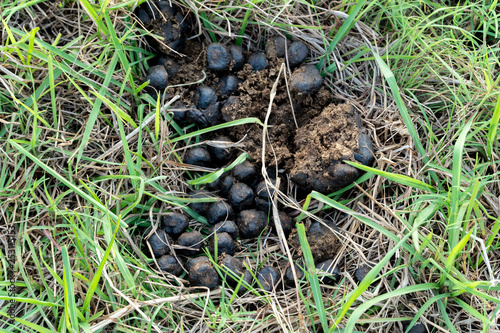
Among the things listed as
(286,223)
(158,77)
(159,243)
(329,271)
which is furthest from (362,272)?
(158,77)

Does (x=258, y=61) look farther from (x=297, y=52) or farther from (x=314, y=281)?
(x=314, y=281)

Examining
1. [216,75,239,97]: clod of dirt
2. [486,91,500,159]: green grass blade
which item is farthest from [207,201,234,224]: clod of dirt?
[486,91,500,159]: green grass blade

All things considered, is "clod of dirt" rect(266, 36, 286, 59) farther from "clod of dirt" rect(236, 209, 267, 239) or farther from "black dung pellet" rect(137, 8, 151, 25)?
"clod of dirt" rect(236, 209, 267, 239)

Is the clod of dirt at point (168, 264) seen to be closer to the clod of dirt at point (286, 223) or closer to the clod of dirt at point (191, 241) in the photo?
the clod of dirt at point (191, 241)

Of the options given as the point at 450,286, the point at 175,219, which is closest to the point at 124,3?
the point at 175,219

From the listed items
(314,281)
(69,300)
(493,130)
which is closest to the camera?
(69,300)
